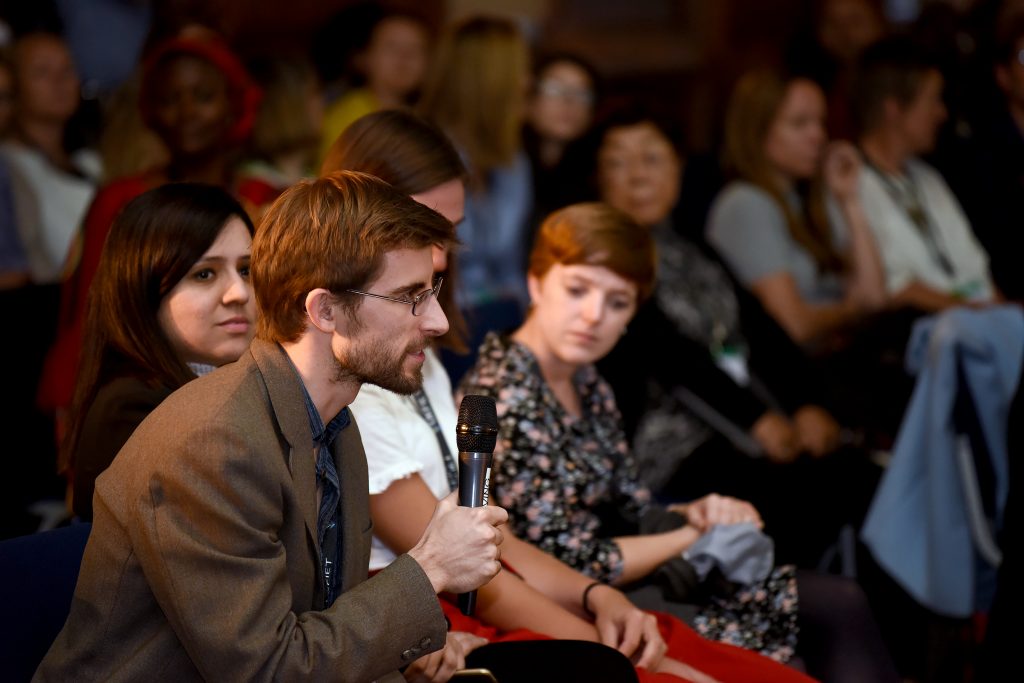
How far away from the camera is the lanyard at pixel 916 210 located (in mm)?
4391

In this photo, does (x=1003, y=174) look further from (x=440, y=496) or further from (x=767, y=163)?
(x=440, y=496)

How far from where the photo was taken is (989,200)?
12.3ft

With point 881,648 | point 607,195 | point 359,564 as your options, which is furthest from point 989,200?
point 359,564

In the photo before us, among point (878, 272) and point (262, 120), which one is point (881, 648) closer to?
point (878, 272)

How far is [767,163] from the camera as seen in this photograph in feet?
13.9

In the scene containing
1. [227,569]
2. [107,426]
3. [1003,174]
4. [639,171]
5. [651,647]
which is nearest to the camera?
[227,569]

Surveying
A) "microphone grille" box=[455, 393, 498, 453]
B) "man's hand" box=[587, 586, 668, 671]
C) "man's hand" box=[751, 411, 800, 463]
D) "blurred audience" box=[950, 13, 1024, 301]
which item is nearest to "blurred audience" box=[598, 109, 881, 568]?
"man's hand" box=[751, 411, 800, 463]

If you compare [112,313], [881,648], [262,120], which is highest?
[262,120]

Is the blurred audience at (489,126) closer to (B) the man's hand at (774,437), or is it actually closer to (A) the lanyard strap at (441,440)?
(B) the man's hand at (774,437)

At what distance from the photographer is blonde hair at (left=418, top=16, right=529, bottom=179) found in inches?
163

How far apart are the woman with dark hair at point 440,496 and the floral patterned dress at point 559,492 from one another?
0.09 metres

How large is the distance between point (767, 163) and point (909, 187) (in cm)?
65

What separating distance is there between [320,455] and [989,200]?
2.69m

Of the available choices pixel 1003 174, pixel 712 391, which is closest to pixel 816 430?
pixel 712 391
